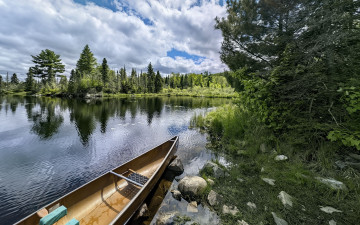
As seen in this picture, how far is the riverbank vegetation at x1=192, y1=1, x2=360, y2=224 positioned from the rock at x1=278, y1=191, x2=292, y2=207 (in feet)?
0.24

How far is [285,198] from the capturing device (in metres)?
3.48

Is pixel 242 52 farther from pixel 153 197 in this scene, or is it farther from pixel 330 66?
pixel 153 197

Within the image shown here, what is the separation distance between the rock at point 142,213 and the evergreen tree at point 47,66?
2762 inches

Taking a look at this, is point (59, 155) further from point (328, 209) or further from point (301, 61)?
point (301, 61)

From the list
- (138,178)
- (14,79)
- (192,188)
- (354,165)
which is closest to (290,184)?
(354,165)

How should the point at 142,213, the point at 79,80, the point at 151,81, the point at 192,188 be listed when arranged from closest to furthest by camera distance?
the point at 142,213 < the point at 192,188 < the point at 79,80 < the point at 151,81

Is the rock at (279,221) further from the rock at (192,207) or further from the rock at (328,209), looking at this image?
the rock at (192,207)

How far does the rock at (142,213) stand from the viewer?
3.77 metres

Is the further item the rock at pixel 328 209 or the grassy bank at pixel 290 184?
the grassy bank at pixel 290 184

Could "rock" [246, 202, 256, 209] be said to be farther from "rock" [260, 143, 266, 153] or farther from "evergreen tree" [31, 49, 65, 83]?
"evergreen tree" [31, 49, 65, 83]

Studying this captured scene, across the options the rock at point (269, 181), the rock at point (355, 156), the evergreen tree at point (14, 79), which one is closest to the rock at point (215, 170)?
the rock at point (269, 181)

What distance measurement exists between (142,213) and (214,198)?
201cm

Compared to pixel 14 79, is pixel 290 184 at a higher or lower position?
lower

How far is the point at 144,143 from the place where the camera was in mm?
9695
